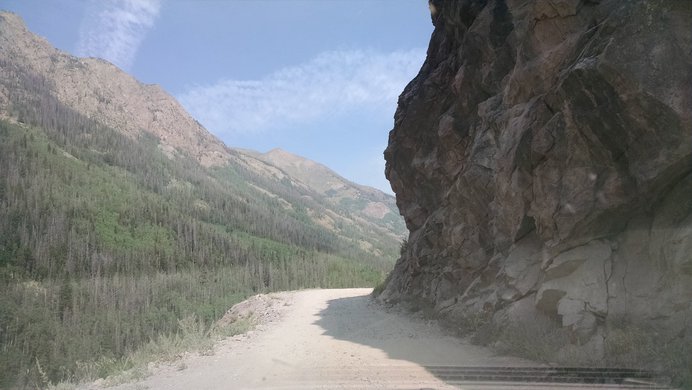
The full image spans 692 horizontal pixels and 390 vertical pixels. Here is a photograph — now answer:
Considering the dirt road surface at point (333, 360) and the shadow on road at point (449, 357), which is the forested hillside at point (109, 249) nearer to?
the shadow on road at point (449, 357)

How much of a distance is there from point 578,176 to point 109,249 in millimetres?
110641

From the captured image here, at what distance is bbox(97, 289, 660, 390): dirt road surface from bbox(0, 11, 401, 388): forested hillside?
35234 mm

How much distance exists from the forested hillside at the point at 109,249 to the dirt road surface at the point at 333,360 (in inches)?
1387

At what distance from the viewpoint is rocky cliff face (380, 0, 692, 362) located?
336 inches

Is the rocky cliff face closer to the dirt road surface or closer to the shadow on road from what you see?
the shadow on road

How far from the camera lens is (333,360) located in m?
11.4

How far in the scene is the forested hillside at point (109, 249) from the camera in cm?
6744

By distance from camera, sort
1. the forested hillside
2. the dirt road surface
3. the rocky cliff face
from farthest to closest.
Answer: the forested hillside → the dirt road surface → the rocky cliff face

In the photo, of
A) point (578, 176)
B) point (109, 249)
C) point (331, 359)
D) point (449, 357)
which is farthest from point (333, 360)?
point (109, 249)

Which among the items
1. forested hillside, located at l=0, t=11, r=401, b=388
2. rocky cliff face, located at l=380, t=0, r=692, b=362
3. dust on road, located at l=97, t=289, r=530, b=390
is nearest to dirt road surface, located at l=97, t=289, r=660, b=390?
dust on road, located at l=97, t=289, r=530, b=390

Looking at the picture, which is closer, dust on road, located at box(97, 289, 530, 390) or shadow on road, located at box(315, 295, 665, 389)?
shadow on road, located at box(315, 295, 665, 389)

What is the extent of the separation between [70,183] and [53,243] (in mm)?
29005

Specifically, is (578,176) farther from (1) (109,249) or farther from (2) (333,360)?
(1) (109,249)

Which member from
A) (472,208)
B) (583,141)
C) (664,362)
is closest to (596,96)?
(583,141)
